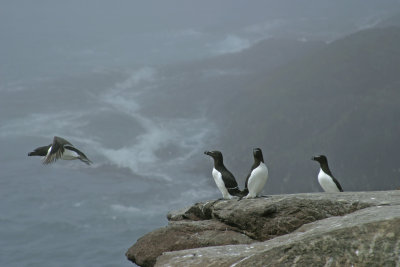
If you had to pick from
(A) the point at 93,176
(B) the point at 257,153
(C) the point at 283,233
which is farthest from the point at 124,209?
(C) the point at 283,233

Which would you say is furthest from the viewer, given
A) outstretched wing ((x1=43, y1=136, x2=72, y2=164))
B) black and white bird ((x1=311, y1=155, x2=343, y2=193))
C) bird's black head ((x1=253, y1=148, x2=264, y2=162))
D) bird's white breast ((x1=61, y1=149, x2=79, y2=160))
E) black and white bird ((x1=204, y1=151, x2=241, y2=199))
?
bird's white breast ((x1=61, y1=149, x2=79, y2=160))

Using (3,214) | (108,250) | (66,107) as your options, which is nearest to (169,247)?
(108,250)

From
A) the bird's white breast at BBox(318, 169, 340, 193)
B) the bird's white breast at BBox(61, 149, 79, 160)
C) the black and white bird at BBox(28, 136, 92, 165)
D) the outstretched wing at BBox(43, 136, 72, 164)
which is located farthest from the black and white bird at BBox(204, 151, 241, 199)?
the outstretched wing at BBox(43, 136, 72, 164)

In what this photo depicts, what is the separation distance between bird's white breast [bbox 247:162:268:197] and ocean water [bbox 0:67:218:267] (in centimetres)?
8993

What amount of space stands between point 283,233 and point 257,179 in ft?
12.2

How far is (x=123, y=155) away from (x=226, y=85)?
47614 millimetres

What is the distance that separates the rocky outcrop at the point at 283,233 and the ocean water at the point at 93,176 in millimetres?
90442

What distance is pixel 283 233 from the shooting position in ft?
84.2

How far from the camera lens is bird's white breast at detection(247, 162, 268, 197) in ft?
94.7

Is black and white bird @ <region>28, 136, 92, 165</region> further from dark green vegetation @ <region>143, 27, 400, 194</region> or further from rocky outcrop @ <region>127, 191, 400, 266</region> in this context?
dark green vegetation @ <region>143, 27, 400, 194</region>

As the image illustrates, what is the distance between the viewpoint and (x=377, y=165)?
427 ft

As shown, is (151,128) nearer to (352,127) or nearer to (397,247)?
(352,127)

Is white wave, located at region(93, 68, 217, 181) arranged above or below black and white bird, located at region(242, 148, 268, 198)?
above

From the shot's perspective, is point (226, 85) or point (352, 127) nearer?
point (352, 127)
